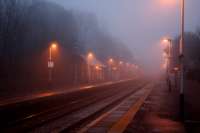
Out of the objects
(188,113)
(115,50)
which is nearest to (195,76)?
(188,113)

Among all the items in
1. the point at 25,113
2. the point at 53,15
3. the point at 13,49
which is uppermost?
the point at 53,15

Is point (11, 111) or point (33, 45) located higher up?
point (33, 45)

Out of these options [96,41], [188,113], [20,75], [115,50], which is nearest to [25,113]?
[188,113]

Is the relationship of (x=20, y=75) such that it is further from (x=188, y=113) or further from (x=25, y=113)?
(x=188, y=113)

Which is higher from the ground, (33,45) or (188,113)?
(33,45)

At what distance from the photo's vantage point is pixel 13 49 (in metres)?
64.8

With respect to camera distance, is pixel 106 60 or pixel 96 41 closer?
pixel 96 41

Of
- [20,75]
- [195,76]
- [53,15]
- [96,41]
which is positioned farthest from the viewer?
[96,41]

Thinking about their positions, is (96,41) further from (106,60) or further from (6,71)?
(6,71)

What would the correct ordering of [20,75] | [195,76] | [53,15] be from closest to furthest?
[20,75], [195,76], [53,15]

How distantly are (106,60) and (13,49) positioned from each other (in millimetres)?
83490

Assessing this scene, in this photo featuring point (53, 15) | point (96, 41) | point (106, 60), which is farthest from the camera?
point (106, 60)

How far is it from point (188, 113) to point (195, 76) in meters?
49.4

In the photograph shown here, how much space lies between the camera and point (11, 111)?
23.8m
